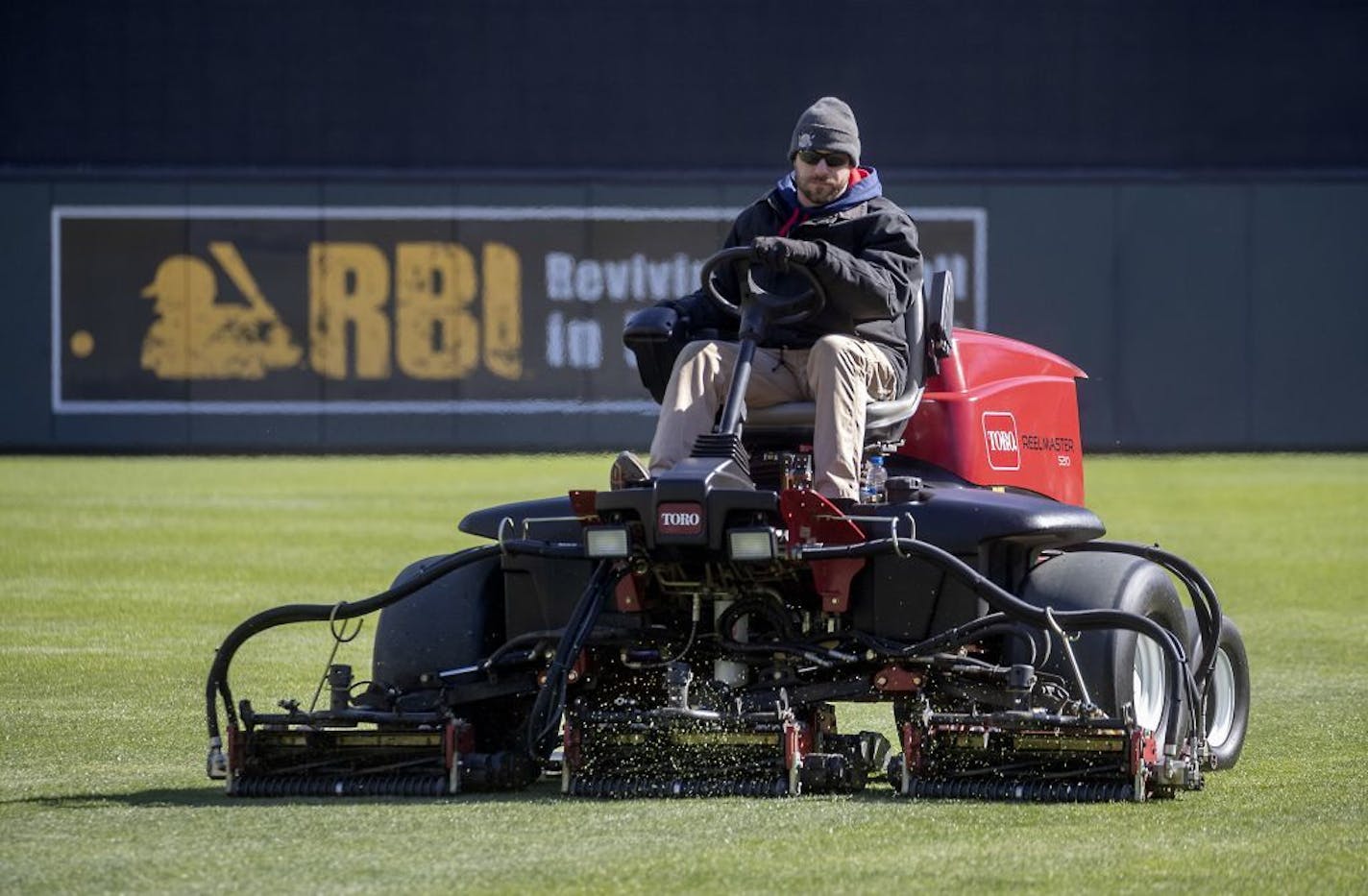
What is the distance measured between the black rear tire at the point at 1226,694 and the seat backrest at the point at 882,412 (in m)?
1.23

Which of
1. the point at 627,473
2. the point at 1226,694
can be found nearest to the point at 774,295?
the point at 627,473

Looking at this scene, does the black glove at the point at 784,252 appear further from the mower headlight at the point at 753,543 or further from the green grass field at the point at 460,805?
the green grass field at the point at 460,805

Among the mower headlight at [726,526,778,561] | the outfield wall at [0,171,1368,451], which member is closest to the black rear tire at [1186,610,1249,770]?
the mower headlight at [726,526,778,561]

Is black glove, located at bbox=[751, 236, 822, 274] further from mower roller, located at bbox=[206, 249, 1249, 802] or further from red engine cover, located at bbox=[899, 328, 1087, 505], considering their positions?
red engine cover, located at bbox=[899, 328, 1087, 505]

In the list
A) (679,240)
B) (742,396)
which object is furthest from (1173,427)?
(742,396)

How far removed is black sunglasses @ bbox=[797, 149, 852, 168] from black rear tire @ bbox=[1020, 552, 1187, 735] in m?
1.37

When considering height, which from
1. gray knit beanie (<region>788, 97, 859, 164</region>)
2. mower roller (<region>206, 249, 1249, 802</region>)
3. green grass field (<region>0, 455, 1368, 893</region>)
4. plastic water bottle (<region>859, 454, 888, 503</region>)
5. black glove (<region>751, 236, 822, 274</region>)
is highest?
gray knit beanie (<region>788, 97, 859, 164</region>)

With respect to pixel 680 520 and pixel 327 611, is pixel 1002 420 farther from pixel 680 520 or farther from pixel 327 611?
pixel 327 611

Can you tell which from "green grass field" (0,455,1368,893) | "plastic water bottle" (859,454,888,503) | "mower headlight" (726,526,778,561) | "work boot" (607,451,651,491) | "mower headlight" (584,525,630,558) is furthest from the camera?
"plastic water bottle" (859,454,888,503)

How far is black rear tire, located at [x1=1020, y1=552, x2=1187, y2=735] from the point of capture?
784 cm

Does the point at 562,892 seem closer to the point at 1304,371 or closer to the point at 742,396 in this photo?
the point at 742,396

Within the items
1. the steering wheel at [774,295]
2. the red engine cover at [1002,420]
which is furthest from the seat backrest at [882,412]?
the steering wheel at [774,295]

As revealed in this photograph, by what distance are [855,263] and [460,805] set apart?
198 centimetres

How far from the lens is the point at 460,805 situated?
24.5ft
